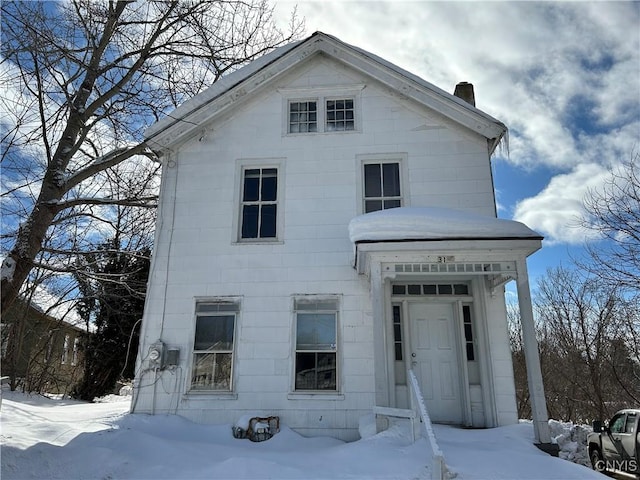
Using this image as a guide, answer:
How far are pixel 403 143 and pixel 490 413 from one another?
5.28 m

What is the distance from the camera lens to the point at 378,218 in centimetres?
718

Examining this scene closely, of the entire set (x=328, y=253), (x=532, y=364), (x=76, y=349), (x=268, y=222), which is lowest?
(x=532, y=364)

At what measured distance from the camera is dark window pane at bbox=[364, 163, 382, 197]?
9.12 metres

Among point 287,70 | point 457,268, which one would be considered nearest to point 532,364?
point 457,268

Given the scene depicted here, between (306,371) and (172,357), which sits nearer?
(306,371)

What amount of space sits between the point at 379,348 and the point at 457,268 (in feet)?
6.02

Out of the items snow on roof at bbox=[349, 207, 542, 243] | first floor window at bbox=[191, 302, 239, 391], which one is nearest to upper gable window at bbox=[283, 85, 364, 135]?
snow on roof at bbox=[349, 207, 542, 243]

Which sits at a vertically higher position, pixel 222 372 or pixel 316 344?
pixel 316 344

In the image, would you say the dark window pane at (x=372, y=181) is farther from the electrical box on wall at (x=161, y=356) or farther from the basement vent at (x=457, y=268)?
the electrical box on wall at (x=161, y=356)

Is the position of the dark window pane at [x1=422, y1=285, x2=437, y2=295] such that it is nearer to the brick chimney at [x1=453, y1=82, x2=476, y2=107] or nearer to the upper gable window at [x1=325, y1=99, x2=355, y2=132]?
the upper gable window at [x1=325, y1=99, x2=355, y2=132]

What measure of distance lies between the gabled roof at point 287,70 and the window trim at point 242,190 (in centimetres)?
130

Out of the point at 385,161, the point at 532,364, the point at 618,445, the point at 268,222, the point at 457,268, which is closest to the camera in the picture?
the point at 532,364

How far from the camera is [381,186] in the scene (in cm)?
916

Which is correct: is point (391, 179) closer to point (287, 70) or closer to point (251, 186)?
point (251, 186)
